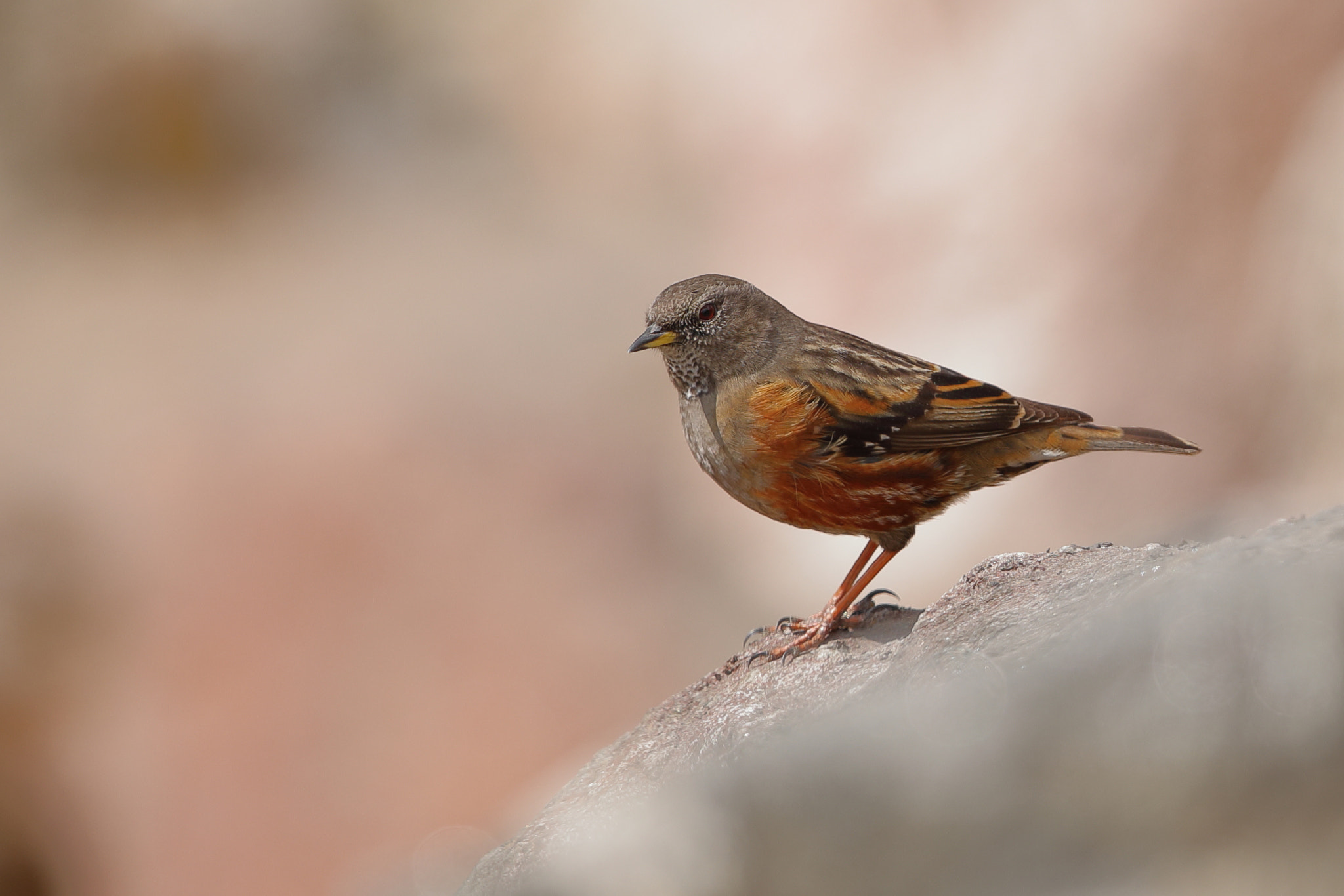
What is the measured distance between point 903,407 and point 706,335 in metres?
1.05

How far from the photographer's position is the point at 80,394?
22047mm

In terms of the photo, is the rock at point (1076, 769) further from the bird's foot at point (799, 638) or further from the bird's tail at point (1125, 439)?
the bird's tail at point (1125, 439)

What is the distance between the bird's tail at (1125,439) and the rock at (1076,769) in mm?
2374

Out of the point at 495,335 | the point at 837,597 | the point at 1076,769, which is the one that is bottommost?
the point at 1076,769

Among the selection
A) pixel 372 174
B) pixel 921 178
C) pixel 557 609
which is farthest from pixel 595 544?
pixel 372 174

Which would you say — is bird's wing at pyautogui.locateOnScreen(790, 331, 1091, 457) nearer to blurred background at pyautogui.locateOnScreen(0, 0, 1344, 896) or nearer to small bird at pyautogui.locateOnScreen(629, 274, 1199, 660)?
small bird at pyautogui.locateOnScreen(629, 274, 1199, 660)

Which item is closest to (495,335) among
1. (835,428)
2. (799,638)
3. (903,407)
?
(903,407)

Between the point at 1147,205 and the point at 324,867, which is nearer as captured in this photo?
the point at 1147,205

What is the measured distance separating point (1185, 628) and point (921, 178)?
15.1m

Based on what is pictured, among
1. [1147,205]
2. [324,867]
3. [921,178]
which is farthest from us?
[921,178]

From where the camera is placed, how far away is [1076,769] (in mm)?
2604

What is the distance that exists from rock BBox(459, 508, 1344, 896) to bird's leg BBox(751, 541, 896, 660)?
1902mm

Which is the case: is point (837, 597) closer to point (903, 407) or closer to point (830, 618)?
point (830, 618)

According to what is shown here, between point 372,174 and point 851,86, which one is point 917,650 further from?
point 372,174
